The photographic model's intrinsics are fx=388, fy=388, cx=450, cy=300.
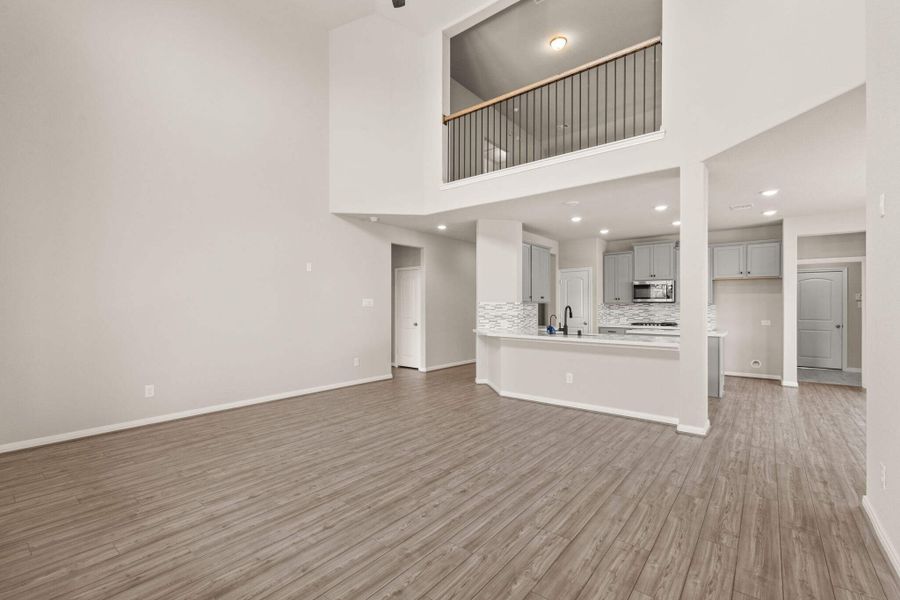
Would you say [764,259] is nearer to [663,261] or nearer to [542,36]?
[663,261]

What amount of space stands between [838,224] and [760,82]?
4.33 metres

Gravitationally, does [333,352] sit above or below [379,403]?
above

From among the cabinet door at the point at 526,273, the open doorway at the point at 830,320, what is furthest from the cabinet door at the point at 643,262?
the open doorway at the point at 830,320

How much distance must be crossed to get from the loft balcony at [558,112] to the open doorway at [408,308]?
2000 mm

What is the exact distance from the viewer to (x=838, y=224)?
18.7ft

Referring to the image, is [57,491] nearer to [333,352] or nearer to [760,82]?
[333,352]

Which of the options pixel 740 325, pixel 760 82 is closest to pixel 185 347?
pixel 760 82

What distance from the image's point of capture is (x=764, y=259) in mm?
6406

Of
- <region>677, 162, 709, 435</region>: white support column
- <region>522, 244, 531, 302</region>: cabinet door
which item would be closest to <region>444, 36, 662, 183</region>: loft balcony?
<region>677, 162, 709, 435</region>: white support column

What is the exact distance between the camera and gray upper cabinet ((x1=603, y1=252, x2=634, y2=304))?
770 centimetres

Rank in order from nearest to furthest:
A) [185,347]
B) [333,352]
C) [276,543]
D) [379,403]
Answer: [276,543]
[185,347]
[379,403]
[333,352]

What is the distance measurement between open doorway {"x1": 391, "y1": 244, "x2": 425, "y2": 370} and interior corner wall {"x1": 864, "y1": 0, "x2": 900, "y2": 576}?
6.04 metres

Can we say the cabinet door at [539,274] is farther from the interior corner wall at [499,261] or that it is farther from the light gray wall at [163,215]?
the light gray wall at [163,215]

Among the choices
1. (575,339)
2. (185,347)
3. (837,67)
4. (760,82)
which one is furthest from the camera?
→ (575,339)
